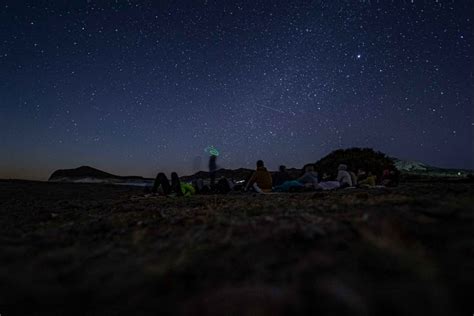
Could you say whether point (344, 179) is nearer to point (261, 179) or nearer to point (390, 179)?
point (390, 179)

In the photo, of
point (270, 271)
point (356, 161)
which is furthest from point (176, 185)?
point (356, 161)

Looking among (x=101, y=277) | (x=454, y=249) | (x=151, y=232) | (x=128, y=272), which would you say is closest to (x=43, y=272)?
(x=101, y=277)

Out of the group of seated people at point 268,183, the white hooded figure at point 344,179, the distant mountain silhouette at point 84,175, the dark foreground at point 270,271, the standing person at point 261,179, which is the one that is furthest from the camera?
the distant mountain silhouette at point 84,175

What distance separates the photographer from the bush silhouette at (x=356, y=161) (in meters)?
19.6

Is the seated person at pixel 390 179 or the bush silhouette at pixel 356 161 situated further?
the bush silhouette at pixel 356 161

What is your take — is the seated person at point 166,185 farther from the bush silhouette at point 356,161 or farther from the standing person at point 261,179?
the bush silhouette at point 356,161

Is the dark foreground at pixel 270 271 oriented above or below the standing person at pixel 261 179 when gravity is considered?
below

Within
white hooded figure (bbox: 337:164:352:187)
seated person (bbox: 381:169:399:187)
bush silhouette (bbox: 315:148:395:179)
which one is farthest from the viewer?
bush silhouette (bbox: 315:148:395:179)

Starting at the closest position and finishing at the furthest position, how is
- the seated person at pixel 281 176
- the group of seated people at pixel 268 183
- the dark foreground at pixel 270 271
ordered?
the dark foreground at pixel 270 271 → the group of seated people at pixel 268 183 → the seated person at pixel 281 176

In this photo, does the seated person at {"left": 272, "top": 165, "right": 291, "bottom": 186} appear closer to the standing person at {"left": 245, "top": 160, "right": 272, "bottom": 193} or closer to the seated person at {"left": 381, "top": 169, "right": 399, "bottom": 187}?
the standing person at {"left": 245, "top": 160, "right": 272, "bottom": 193}

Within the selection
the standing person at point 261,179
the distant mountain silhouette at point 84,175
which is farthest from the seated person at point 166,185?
the distant mountain silhouette at point 84,175

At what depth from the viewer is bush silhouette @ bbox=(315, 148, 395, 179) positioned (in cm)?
1964

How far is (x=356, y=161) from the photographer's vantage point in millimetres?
20453

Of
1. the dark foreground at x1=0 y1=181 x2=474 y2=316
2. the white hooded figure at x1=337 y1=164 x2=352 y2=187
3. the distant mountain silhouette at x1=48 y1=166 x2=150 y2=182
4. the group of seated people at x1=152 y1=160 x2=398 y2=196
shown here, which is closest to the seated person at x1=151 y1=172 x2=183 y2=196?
the group of seated people at x1=152 y1=160 x2=398 y2=196
